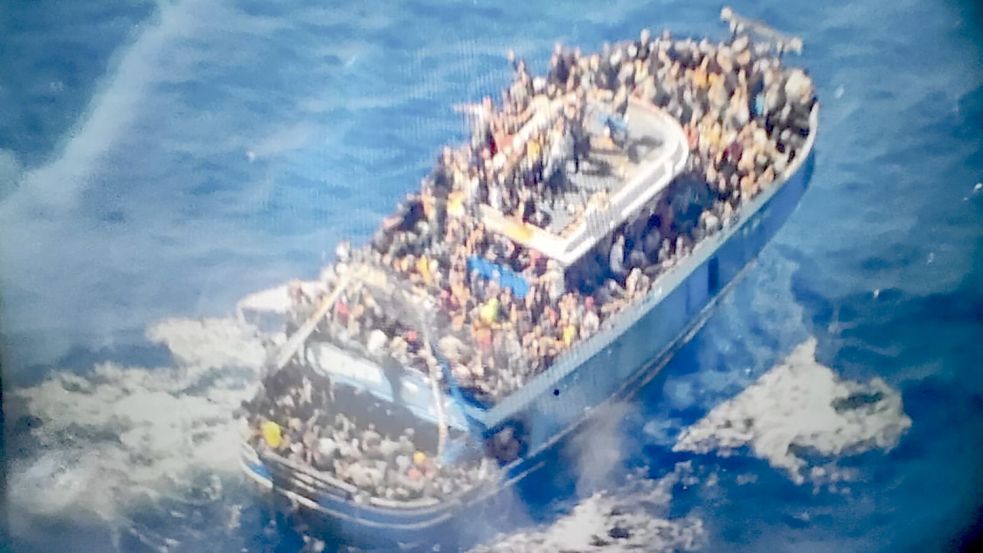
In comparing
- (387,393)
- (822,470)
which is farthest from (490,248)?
(822,470)

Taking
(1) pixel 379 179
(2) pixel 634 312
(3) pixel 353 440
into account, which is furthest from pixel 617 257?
(3) pixel 353 440

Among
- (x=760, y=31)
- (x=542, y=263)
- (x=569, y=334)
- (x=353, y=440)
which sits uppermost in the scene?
(x=760, y=31)

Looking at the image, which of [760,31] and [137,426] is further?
[137,426]

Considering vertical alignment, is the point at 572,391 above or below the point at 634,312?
below

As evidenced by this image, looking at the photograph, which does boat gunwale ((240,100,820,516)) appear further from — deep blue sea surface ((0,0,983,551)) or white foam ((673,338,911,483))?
white foam ((673,338,911,483))

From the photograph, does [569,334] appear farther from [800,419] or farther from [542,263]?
[800,419]

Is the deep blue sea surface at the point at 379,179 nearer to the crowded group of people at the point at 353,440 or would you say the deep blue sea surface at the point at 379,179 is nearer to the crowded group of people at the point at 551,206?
the crowded group of people at the point at 551,206
